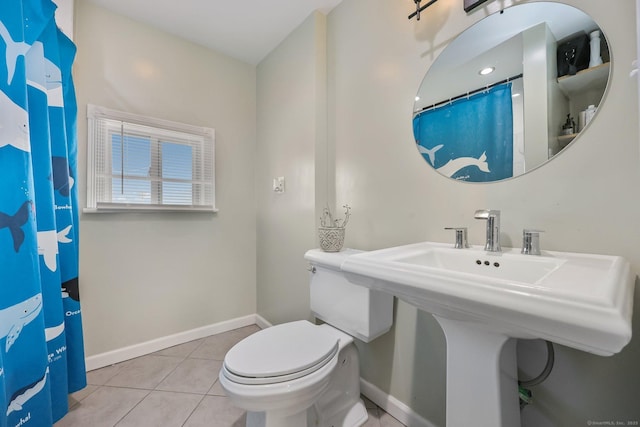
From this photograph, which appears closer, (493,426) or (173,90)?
(493,426)

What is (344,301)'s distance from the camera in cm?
127

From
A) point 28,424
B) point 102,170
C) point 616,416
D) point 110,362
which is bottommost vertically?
point 110,362

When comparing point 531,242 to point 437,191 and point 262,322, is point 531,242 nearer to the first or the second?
point 437,191

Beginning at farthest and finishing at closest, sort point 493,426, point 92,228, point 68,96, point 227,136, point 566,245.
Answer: point 227,136 → point 92,228 → point 68,96 → point 566,245 → point 493,426

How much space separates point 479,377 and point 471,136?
878 millimetres

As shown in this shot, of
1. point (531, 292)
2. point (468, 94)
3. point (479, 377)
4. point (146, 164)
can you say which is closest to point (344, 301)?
point (479, 377)

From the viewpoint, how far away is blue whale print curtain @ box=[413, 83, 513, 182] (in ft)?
3.24

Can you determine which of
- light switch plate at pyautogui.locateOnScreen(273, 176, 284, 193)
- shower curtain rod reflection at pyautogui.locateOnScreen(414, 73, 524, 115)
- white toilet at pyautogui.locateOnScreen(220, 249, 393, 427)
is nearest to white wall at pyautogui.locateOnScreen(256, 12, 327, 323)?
light switch plate at pyautogui.locateOnScreen(273, 176, 284, 193)

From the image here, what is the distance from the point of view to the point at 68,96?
4.48 feet

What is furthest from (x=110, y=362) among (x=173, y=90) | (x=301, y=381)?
(x=173, y=90)

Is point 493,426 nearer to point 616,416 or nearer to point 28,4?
point 616,416

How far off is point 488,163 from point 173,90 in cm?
214

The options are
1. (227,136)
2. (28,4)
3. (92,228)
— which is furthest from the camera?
(227,136)

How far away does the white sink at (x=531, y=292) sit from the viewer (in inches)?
16.0
